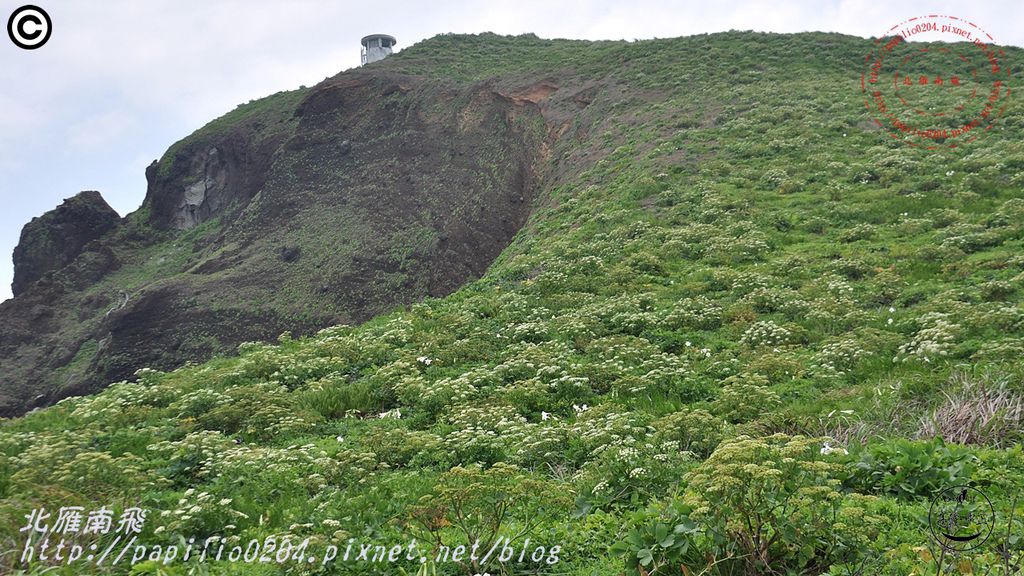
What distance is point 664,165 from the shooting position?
988 inches

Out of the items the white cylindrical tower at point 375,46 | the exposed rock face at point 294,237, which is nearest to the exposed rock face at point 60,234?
the exposed rock face at point 294,237

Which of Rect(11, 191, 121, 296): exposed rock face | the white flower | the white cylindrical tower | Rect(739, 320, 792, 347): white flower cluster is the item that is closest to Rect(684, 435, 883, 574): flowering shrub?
the white flower

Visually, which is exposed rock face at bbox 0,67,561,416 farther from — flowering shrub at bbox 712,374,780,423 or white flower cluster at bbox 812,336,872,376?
flowering shrub at bbox 712,374,780,423

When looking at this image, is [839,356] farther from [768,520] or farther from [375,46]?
[375,46]

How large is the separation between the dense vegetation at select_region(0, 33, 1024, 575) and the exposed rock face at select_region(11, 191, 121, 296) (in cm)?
5173

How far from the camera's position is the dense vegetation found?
5.13 m

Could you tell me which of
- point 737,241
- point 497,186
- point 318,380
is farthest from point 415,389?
point 497,186

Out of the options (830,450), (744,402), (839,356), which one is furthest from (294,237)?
(830,450)

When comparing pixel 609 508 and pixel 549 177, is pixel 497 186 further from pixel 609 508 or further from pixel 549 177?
pixel 609 508

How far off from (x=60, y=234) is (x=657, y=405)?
214 feet

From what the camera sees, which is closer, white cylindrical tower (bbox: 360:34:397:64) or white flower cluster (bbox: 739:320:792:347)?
white flower cluster (bbox: 739:320:792:347)

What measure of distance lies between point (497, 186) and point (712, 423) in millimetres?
29217

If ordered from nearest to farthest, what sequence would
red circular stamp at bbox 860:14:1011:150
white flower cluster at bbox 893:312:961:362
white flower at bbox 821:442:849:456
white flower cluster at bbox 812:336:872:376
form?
white flower at bbox 821:442:849:456 < white flower cluster at bbox 893:312:961:362 < white flower cluster at bbox 812:336:872:376 < red circular stamp at bbox 860:14:1011:150

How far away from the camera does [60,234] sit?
5841 cm
